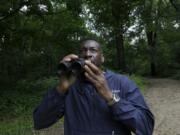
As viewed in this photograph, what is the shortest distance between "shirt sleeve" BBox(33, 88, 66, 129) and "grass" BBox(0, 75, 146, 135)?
5738 millimetres

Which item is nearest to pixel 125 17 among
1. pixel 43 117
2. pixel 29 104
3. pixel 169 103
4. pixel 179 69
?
pixel 169 103

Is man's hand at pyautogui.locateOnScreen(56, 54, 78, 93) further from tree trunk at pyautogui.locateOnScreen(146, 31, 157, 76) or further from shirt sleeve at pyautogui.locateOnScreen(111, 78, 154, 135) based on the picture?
tree trunk at pyautogui.locateOnScreen(146, 31, 157, 76)

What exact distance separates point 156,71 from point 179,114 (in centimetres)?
2588

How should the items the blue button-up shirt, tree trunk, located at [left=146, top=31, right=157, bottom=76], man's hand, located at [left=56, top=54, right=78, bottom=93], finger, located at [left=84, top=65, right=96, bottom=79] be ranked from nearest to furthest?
finger, located at [left=84, top=65, right=96, bottom=79], the blue button-up shirt, man's hand, located at [left=56, top=54, right=78, bottom=93], tree trunk, located at [left=146, top=31, right=157, bottom=76]

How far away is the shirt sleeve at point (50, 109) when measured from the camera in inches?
98.7

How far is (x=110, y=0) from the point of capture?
16.0m

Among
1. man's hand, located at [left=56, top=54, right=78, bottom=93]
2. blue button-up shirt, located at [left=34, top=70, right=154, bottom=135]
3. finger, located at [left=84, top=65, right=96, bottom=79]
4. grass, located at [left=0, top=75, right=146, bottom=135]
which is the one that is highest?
finger, located at [left=84, top=65, right=96, bottom=79]

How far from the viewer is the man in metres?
2.31

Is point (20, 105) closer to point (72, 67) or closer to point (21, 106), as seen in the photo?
point (21, 106)

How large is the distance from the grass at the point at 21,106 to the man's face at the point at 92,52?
5867mm

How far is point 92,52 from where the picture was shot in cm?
253

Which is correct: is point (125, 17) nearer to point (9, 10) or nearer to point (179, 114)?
point (9, 10)

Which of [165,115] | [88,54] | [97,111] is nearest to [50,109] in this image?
[97,111]

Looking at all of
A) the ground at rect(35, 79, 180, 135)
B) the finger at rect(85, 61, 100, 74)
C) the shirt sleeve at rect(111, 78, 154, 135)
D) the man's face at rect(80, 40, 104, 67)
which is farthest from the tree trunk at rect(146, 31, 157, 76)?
the finger at rect(85, 61, 100, 74)
